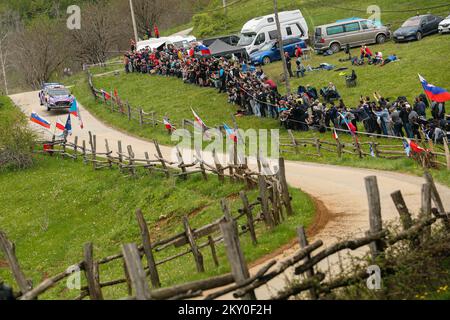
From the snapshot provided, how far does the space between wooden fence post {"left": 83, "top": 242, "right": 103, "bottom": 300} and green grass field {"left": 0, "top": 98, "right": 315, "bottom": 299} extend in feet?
10.8

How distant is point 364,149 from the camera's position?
31469 mm

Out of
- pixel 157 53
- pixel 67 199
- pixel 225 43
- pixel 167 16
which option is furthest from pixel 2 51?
pixel 67 199

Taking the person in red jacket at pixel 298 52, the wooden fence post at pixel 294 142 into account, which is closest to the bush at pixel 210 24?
the person in red jacket at pixel 298 52

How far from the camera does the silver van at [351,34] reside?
50594 mm

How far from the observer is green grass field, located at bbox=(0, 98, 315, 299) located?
22.8m

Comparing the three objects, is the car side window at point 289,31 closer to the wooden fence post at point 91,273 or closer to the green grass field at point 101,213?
the green grass field at point 101,213

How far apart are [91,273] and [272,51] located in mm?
36899

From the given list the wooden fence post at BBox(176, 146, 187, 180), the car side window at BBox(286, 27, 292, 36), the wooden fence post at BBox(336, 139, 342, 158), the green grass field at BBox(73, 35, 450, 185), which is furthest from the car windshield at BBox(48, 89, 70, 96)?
the wooden fence post at BBox(336, 139, 342, 158)

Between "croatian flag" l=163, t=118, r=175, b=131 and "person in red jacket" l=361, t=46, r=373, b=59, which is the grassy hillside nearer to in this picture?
"person in red jacket" l=361, t=46, r=373, b=59

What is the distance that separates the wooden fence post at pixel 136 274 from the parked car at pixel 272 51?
3918 cm

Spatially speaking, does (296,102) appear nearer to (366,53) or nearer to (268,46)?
(366,53)

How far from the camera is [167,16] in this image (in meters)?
94.3

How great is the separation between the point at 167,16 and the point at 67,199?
61.3m

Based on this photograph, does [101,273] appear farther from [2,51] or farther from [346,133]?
[2,51]
